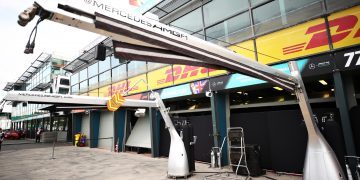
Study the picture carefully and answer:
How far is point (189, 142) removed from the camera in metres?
8.45

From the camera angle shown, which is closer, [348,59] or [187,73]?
[348,59]

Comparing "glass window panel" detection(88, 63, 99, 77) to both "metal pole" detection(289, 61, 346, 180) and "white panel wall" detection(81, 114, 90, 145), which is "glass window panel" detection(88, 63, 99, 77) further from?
"metal pole" detection(289, 61, 346, 180)

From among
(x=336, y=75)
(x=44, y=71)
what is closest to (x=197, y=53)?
(x=336, y=75)

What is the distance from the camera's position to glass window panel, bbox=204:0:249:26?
31.4ft

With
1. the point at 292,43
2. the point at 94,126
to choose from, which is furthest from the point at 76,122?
the point at 292,43

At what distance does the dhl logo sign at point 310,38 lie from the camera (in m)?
6.48

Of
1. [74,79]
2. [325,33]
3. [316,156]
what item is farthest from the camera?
[74,79]

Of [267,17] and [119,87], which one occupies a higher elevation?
[267,17]

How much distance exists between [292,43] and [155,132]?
836 cm

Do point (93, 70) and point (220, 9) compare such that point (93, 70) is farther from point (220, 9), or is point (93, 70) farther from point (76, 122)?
point (220, 9)

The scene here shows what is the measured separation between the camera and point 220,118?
9.76 metres

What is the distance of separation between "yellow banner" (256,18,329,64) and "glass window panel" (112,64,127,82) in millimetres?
10317

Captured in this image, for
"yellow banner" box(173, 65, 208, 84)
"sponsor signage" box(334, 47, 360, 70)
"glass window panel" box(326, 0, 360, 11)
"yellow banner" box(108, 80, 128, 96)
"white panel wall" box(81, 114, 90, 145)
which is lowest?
"white panel wall" box(81, 114, 90, 145)

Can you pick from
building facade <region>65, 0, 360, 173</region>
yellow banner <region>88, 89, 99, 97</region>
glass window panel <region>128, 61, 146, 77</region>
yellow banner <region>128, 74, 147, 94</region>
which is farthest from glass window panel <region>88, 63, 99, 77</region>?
building facade <region>65, 0, 360, 173</region>
